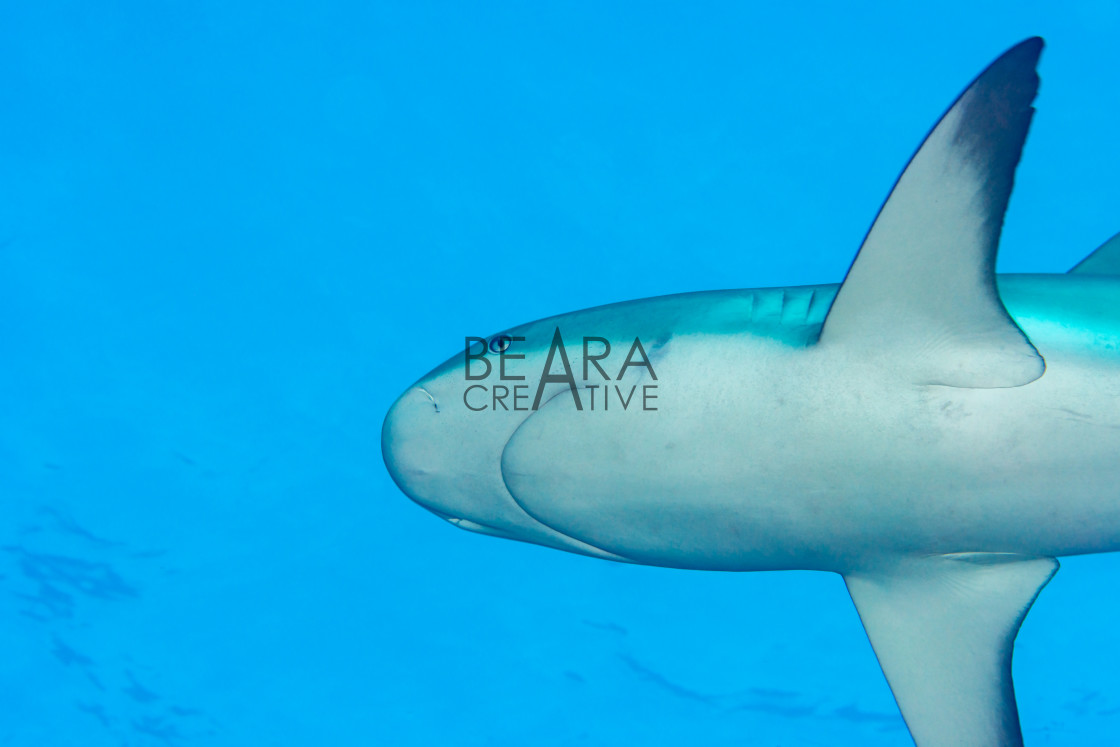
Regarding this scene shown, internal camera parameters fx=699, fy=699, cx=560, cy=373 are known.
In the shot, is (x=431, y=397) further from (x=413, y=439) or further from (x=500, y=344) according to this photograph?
(x=500, y=344)

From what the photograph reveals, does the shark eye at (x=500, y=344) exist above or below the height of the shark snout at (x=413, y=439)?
above

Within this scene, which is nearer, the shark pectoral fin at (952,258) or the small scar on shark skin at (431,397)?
the shark pectoral fin at (952,258)

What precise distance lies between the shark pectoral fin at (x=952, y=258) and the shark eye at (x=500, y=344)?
3.18 ft

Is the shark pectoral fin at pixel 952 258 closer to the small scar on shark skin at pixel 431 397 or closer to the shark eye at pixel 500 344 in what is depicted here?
the shark eye at pixel 500 344

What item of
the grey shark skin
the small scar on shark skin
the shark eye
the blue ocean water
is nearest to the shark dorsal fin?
the grey shark skin

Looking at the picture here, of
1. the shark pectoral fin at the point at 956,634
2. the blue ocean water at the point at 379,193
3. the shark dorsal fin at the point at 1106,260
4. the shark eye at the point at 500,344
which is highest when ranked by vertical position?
the blue ocean water at the point at 379,193

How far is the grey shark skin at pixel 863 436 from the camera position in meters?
1.96

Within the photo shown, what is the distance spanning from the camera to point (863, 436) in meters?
2.00

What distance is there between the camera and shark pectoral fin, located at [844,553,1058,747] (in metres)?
2.28

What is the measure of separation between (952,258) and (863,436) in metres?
0.54

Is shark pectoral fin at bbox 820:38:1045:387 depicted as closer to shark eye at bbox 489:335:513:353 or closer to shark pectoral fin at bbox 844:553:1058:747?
shark pectoral fin at bbox 844:553:1058:747

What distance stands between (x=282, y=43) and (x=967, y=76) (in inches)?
301

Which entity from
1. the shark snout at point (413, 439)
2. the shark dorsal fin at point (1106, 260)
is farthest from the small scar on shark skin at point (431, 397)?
the shark dorsal fin at point (1106, 260)

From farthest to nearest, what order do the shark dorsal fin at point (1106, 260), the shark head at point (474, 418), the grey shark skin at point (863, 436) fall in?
the shark dorsal fin at point (1106, 260) < the shark head at point (474, 418) < the grey shark skin at point (863, 436)
